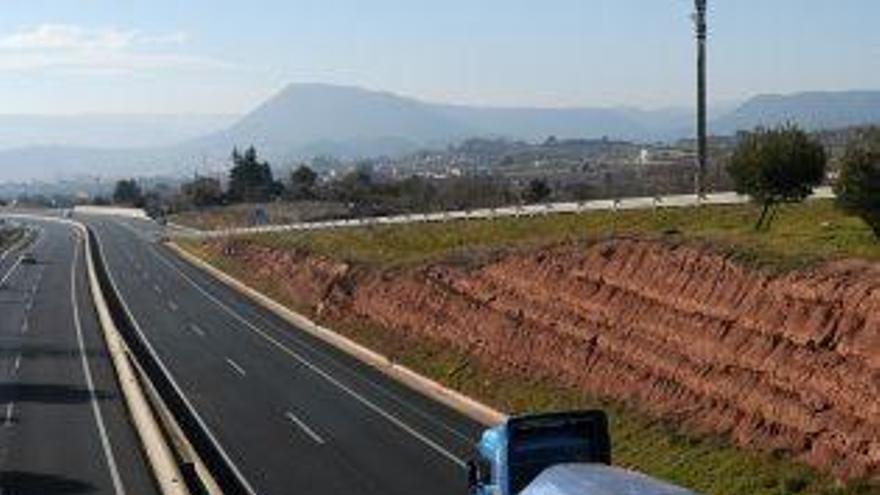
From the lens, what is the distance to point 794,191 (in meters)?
43.6

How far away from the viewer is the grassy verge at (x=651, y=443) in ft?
91.4

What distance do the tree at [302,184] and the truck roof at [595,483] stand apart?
157 metres

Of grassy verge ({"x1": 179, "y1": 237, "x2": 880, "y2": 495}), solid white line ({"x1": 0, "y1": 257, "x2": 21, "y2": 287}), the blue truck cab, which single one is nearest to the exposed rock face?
grassy verge ({"x1": 179, "y1": 237, "x2": 880, "y2": 495})

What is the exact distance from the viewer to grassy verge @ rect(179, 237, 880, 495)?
27.8 meters

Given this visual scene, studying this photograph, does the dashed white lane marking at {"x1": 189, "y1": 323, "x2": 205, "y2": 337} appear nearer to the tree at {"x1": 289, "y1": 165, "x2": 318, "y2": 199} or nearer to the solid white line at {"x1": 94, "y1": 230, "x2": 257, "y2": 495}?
the solid white line at {"x1": 94, "y1": 230, "x2": 257, "y2": 495}

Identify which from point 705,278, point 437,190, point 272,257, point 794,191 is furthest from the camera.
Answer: point 437,190

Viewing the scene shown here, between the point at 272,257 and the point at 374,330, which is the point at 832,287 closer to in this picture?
the point at 374,330

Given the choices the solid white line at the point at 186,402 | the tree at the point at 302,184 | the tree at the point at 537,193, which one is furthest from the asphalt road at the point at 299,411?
the tree at the point at 302,184

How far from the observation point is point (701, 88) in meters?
66.1

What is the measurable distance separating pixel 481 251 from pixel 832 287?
79.3 ft

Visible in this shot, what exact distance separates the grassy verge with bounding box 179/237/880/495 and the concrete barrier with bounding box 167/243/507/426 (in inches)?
14.9

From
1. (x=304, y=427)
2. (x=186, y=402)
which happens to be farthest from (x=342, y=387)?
(x=304, y=427)

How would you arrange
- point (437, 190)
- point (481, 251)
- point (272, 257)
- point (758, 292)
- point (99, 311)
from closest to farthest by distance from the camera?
point (758, 292)
point (481, 251)
point (99, 311)
point (272, 257)
point (437, 190)

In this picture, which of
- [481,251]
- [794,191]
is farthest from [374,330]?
[794,191]
